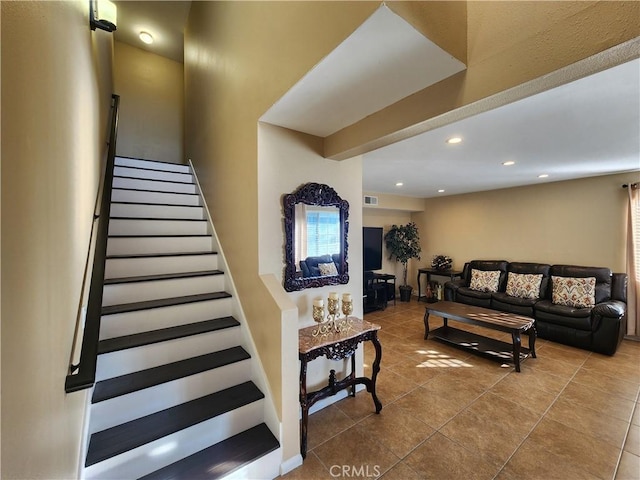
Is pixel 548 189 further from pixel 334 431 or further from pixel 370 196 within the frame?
pixel 334 431

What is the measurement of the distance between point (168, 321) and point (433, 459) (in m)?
2.14

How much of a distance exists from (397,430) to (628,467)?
4.74 ft

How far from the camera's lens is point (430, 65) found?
4.21ft

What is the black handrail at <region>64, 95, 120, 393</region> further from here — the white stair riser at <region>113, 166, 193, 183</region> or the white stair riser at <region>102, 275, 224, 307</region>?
the white stair riser at <region>113, 166, 193, 183</region>

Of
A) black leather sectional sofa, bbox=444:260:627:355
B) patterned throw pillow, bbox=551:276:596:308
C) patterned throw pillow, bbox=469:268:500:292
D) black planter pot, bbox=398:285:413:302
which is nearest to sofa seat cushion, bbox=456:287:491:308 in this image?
black leather sectional sofa, bbox=444:260:627:355

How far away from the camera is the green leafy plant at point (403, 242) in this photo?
5965mm

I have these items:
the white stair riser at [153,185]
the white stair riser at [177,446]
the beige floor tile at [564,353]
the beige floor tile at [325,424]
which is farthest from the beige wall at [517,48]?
the beige floor tile at [564,353]

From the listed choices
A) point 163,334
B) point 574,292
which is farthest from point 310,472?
point 574,292

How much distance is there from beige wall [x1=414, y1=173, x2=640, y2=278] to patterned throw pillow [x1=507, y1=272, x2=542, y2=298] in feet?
1.75

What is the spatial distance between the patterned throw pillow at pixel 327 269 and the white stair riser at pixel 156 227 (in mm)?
1508

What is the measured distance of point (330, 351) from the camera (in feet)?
6.31

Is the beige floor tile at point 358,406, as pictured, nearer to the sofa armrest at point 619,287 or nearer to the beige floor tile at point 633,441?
the beige floor tile at point 633,441

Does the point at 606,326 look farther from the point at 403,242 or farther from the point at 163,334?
the point at 163,334

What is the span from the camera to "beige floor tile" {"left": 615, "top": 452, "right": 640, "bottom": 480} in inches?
65.2
